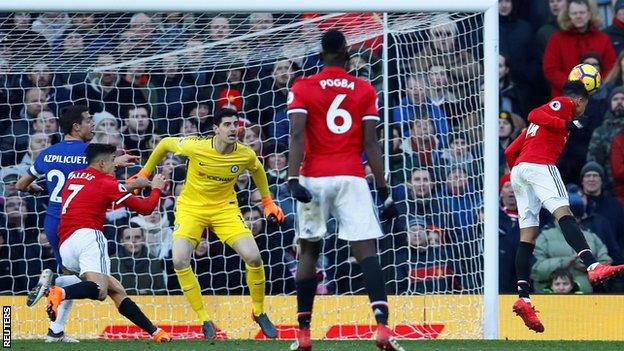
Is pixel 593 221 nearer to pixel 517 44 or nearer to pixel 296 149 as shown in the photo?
pixel 517 44

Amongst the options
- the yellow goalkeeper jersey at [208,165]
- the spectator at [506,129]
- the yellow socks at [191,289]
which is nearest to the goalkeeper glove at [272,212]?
the yellow goalkeeper jersey at [208,165]

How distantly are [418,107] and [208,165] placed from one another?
2314mm

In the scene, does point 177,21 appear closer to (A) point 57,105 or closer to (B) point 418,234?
(A) point 57,105

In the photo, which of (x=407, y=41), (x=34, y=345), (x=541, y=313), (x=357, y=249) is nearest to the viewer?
(x=357, y=249)

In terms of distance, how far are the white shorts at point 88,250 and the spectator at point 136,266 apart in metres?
1.97

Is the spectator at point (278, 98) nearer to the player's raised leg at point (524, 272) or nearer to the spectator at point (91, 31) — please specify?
the spectator at point (91, 31)

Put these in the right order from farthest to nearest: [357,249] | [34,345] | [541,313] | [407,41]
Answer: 1. [407,41]
2. [541,313]
3. [34,345]
4. [357,249]

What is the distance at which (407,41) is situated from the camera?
12.9m

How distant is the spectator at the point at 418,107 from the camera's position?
12.9 metres

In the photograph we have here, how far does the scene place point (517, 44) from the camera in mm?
14398

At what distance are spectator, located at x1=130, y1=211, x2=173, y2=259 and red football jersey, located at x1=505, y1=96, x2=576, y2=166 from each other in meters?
3.76

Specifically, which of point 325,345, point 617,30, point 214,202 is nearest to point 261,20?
point 214,202

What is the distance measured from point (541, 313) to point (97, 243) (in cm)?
391

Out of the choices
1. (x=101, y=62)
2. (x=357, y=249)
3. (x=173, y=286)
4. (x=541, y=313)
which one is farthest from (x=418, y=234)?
(x=357, y=249)
